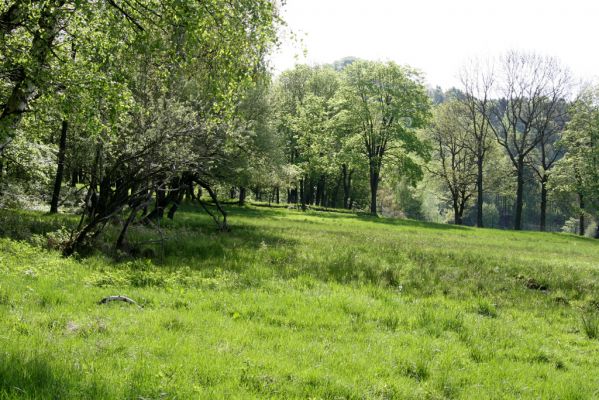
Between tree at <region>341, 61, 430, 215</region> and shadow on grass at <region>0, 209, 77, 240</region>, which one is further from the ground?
tree at <region>341, 61, 430, 215</region>

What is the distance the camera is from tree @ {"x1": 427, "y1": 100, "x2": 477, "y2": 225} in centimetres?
7044

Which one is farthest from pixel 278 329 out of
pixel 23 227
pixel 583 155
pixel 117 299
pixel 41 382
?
pixel 583 155

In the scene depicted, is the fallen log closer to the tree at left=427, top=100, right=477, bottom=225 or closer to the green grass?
the green grass

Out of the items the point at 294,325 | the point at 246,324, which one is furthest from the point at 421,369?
the point at 246,324

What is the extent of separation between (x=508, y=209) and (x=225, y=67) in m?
Answer: 142

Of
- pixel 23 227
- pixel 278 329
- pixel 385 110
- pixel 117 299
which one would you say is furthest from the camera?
pixel 385 110

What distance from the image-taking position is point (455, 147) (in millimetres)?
74562

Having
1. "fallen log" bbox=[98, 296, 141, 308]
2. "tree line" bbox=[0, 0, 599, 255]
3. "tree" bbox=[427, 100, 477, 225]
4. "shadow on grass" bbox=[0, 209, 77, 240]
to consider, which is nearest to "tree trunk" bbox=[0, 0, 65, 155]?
"tree line" bbox=[0, 0, 599, 255]

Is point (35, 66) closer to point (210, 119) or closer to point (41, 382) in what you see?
point (210, 119)

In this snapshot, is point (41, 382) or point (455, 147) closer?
point (41, 382)

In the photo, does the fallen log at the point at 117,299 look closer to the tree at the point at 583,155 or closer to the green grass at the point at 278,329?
the green grass at the point at 278,329

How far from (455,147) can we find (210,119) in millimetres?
65480

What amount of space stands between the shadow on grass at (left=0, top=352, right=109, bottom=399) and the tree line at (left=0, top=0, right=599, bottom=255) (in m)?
7.74

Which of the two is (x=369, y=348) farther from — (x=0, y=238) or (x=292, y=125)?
(x=292, y=125)
